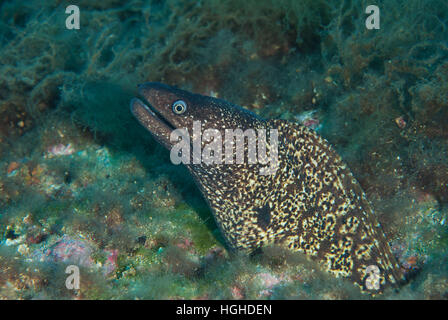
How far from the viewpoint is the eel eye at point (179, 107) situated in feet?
10.0

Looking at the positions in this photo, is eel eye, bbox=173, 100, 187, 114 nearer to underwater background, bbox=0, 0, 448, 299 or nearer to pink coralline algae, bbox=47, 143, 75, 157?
underwater background, bbox=0, 0, 448, 299

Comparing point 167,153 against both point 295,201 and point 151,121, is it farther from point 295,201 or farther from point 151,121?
point 295,201

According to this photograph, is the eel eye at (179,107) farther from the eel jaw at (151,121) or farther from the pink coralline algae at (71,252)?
the pink coralline algae at (71,252)

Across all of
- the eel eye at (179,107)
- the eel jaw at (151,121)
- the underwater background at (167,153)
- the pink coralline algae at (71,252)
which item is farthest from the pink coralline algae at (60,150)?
the eel eye at (179,107)

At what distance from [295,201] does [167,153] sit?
2491 millimetres

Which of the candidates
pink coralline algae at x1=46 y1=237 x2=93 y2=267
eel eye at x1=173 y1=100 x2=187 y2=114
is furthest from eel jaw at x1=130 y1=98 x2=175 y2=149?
pink coralline algae at x1=46 y1=237 x2=93 y2=267

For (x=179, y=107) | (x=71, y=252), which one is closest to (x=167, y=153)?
(x=179, y=107)

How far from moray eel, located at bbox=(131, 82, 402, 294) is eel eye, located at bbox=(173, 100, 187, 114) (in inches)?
2.4

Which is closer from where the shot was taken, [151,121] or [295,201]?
[151,121]

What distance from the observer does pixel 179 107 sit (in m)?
3.06

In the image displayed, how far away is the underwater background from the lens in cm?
302
